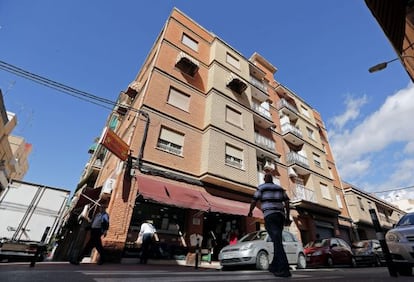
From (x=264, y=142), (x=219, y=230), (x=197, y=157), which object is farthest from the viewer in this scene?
(x=264, y=142)

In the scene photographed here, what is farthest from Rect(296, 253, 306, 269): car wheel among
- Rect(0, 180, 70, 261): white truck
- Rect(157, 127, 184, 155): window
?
Rect(0, 180, 70, 261): white truck

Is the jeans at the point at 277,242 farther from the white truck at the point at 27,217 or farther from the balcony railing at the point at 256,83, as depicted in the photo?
the balcony railing at the point at 256,83

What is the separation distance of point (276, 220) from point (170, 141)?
8.87m

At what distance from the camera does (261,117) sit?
57.1 feet

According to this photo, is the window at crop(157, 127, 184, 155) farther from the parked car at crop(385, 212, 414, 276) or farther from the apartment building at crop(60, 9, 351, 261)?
the parked car at crop(385, 212, 414, 276)

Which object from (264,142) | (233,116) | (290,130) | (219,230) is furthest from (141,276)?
(290,130)

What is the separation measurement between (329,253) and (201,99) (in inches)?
434

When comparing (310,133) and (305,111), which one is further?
(305,111)

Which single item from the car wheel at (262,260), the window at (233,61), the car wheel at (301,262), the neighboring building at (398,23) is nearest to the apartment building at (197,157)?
the window at (233,61)

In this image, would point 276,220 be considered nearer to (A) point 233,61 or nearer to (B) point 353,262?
(B) point 353,262

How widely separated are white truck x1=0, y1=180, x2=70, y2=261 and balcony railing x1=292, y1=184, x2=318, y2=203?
14.9 meters

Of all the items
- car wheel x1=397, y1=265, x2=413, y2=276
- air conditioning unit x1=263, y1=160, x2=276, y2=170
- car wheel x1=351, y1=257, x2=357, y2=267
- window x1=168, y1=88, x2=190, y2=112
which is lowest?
car wheel x1=397, y1=265, x2=413, y2=276

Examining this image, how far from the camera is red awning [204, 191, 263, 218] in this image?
1030cm

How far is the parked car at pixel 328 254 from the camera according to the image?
1074 centimetres
